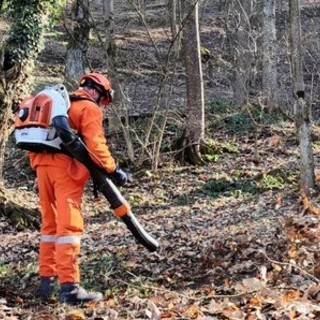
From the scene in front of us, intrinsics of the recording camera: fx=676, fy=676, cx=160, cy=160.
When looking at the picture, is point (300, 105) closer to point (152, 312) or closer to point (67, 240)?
point (67, 240)

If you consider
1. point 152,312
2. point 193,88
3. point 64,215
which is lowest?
point 152,312

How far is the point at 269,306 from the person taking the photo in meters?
5.03

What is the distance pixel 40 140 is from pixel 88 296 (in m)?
1.51

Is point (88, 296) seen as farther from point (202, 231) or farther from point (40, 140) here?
point (202, 231)

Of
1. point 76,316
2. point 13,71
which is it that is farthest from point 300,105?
point 76,316

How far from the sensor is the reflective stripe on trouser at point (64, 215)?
6.27 meters

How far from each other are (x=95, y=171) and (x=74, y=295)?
1.17 meters

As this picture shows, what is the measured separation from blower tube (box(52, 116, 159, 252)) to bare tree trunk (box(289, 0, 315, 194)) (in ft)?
16.2

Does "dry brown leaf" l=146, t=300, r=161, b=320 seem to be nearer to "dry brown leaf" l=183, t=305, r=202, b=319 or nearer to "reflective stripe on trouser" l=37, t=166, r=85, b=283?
"dry brown leaf" l=183, t=305, r=202, b=319

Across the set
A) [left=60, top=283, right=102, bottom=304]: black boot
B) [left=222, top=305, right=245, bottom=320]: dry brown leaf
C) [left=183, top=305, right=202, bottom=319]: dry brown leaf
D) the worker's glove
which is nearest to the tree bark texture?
the worker's glove

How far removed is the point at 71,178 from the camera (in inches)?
252

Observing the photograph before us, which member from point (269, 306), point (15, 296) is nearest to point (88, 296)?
point (15, 296)

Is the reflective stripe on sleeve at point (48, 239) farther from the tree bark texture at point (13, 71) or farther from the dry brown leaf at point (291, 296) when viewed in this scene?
the tree bark texture at point (13, 71)

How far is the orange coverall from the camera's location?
627 cm
